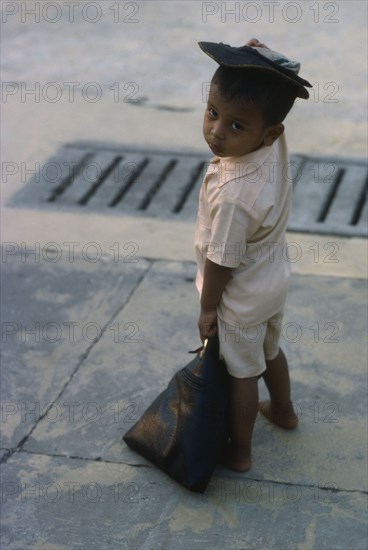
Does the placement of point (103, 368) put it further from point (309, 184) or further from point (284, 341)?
point (309, 184)

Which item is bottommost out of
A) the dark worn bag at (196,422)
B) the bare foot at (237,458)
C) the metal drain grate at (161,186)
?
the metal drain grate at (161,186)

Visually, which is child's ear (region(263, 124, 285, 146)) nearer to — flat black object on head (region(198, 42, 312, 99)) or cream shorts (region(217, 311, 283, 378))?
flat black object on head (region(198, 42, 312, 99))

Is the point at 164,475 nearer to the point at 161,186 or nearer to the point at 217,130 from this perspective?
the point at 217,130

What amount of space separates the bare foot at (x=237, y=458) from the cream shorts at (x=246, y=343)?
261mm

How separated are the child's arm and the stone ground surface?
507mm

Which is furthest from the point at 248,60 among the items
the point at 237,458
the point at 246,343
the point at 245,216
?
the point at 237,458

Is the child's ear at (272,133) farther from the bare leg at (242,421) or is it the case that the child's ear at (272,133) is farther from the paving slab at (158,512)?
the paving slab at (158,512)

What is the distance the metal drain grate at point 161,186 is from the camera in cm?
482

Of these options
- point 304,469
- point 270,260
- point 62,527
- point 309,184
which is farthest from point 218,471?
point 309,184

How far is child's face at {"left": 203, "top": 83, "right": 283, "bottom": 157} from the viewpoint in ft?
9.00

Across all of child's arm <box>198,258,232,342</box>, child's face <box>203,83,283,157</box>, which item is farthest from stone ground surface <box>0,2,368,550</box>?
child's face <box>203,83,283,157</box>

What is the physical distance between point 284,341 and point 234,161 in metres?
1.21

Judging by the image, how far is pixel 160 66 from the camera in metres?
6.53

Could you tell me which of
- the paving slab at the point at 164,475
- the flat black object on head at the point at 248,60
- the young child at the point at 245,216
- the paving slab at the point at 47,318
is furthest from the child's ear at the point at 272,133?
the paving slab at the point at 47,318
